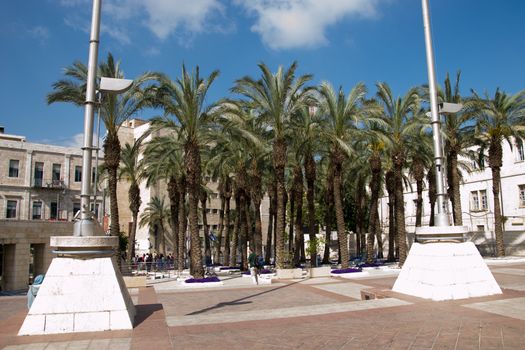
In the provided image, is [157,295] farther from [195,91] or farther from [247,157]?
[247,157]

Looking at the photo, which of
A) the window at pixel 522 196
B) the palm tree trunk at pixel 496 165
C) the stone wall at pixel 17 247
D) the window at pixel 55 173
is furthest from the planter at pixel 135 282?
the window at pixel 522 196

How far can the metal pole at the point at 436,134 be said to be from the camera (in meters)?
12.8

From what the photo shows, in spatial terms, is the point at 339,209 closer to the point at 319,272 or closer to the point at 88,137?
the point at 319,272

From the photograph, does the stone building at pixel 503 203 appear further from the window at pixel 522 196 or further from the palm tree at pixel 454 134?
the palm tree at pixel 454 134

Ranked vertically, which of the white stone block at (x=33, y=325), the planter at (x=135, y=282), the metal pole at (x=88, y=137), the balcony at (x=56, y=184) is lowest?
the planter at (x=135, y=282)

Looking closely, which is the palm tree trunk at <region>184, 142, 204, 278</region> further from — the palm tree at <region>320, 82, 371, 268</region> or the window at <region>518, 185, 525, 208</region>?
the window at <region>518, 185, 525, 208</region>

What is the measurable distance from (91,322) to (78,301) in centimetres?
50

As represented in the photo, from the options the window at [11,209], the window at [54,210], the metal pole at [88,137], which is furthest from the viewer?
the window at [54,210]

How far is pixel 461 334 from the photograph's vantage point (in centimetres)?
803

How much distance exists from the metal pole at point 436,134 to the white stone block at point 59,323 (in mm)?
9886

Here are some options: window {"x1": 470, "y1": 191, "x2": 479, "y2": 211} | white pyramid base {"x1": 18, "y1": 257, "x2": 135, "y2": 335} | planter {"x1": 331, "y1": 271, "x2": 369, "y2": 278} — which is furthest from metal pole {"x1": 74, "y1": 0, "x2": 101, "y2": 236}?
window {"x1": 470, "y1": 191, "x2": 479, "y2": 211}

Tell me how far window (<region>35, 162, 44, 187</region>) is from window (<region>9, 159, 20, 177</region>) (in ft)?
5.88

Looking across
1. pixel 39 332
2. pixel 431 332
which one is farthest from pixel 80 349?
pixel 431 332

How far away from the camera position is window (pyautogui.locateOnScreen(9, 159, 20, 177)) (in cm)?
4222
